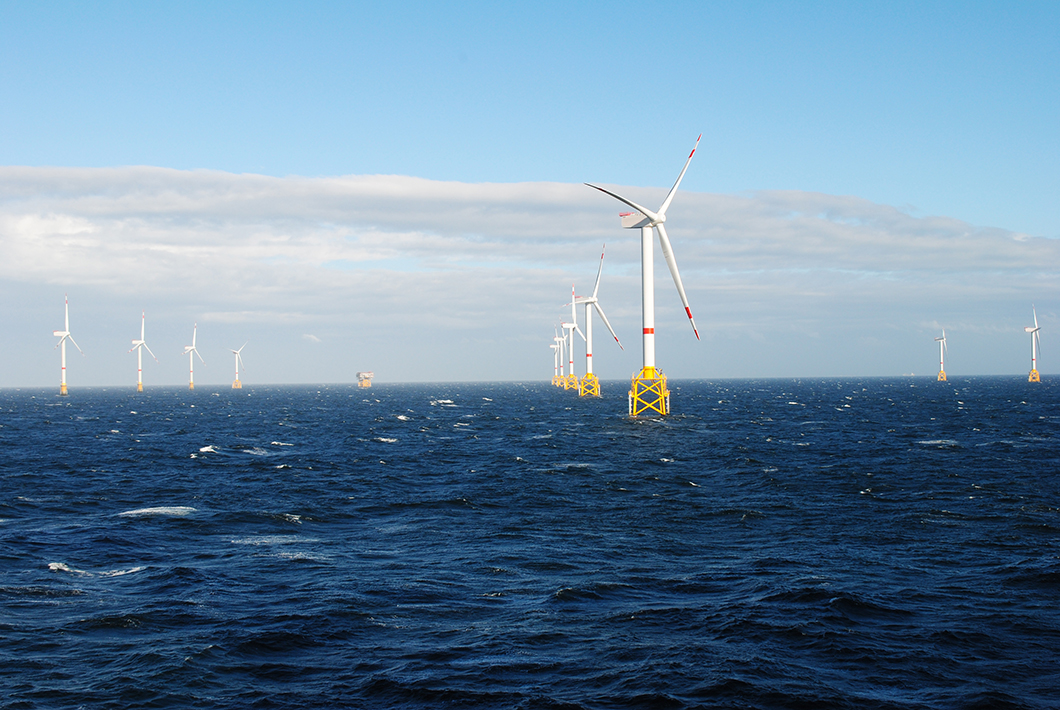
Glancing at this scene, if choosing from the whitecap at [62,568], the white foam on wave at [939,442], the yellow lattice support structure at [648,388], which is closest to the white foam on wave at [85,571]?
the whitecap at [62,568]

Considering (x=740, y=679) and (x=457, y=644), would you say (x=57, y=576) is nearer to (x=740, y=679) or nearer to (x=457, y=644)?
(x=457, y=644)

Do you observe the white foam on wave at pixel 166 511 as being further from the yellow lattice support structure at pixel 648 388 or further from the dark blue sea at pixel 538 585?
the yellow lattice support structure at pixel 648 388

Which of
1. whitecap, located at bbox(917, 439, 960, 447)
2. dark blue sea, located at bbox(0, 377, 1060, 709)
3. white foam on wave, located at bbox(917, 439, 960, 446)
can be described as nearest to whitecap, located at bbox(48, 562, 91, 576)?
dark blue sea, located at bbox(0, 377, 1060, 709)

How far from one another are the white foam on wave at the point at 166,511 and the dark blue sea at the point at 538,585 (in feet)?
1.38

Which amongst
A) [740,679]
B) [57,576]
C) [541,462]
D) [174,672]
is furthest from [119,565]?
[541,462]

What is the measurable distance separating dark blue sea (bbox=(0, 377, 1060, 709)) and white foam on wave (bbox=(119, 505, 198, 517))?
42cm

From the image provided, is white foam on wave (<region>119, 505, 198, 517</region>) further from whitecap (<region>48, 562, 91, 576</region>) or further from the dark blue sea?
whitecap (<region>48, 562, 91, 576</region>)

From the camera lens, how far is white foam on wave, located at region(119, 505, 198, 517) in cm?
4709

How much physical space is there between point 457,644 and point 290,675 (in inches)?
192

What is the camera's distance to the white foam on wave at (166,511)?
155 feet

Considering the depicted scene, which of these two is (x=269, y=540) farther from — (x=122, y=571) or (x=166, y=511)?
(x=166, y=511)

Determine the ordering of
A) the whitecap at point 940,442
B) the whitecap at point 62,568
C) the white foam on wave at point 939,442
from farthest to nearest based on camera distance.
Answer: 1. the white foam on wave at point 939,442
2. the whitecap at point 940,442
3. the whitecap at point 62,568

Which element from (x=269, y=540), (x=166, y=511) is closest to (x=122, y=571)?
(x=269, y=540)

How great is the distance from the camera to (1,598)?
29.1m
